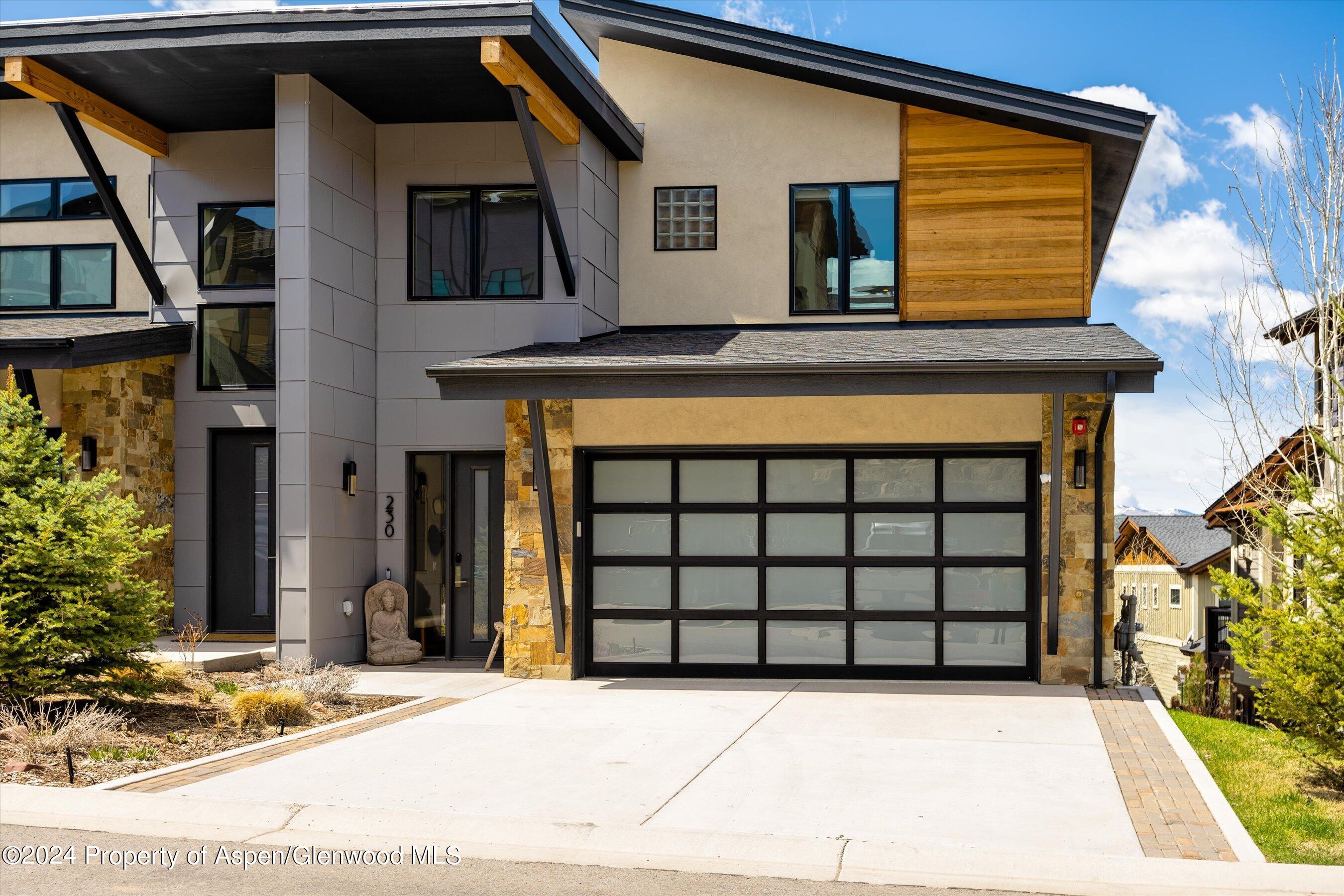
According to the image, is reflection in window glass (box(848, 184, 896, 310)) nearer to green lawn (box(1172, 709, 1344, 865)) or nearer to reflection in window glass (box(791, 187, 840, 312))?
reflection in window glass (box(791, 187, 840, 312))

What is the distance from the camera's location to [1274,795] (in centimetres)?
748

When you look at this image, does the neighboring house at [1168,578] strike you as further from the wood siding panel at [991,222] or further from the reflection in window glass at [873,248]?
the reflection in window glass at [873,248]

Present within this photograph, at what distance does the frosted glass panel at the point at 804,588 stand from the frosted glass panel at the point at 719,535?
38cm

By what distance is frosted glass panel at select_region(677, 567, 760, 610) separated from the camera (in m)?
12.5

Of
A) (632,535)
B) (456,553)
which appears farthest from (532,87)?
(456,553)

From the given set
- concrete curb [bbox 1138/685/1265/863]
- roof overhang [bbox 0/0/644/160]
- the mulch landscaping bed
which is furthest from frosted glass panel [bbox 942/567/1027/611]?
roof overhang [bbox 0/0/644/160]

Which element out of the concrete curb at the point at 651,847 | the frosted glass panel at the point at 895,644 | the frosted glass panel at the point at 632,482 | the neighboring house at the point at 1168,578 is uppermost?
the frosted glass panel at the point at 632,482

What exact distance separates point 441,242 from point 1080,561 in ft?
25.5

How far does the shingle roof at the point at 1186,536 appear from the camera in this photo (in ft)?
114

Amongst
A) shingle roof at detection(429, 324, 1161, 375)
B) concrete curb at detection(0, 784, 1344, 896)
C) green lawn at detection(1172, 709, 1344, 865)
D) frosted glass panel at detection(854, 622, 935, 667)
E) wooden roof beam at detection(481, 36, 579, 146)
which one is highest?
wooden roof beam at detection(481, 36, 579, 146)

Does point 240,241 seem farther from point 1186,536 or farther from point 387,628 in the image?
point 1186,536

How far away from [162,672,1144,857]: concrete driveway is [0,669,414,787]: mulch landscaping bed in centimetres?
68

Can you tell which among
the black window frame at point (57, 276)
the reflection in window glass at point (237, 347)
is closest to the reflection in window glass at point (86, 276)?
the black window frame at point (57, 276)

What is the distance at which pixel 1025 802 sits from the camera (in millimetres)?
7000
